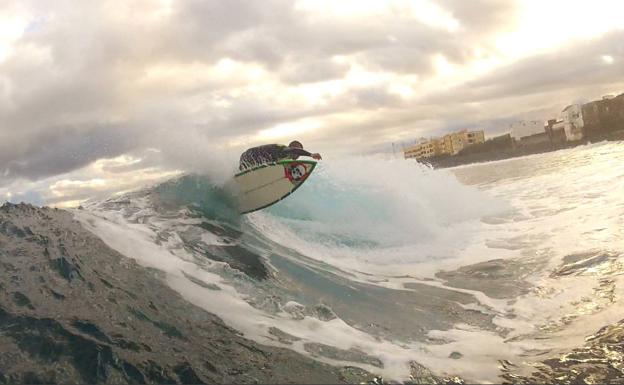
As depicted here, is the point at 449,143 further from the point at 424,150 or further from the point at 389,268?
the point at 389,268

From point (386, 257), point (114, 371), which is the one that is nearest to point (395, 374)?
point (114, 371)

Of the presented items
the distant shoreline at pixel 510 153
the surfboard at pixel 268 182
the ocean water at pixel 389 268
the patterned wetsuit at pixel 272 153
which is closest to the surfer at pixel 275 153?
the patterned wetsuit at pixel 272 153

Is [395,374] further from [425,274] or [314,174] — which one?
[314,174]

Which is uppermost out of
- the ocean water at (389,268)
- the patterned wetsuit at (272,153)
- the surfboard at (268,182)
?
the patterned wetsuit at (272,153)

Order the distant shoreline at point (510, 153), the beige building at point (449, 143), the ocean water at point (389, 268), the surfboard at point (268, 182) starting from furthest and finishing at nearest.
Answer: the beige building at point (449, 143), the distant shoreline at point (510, 153), the surfboard at point (268, 182), the ocean water at point (389, 268)

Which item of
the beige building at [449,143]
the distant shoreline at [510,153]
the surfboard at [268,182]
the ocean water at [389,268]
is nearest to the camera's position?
the ocean water at [389,268]

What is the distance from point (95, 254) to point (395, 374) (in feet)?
17.6

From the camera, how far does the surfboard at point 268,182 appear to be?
14.0m

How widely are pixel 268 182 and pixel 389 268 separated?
419cm

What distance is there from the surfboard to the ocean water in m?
0.52

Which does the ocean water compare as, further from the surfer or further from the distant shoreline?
the distant shoreline

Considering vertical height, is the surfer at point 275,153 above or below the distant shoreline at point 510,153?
above

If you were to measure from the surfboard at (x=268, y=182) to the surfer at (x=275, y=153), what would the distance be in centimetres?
17

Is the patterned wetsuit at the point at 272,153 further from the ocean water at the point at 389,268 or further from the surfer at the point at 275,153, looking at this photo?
the ocean water at the point at 389,268
